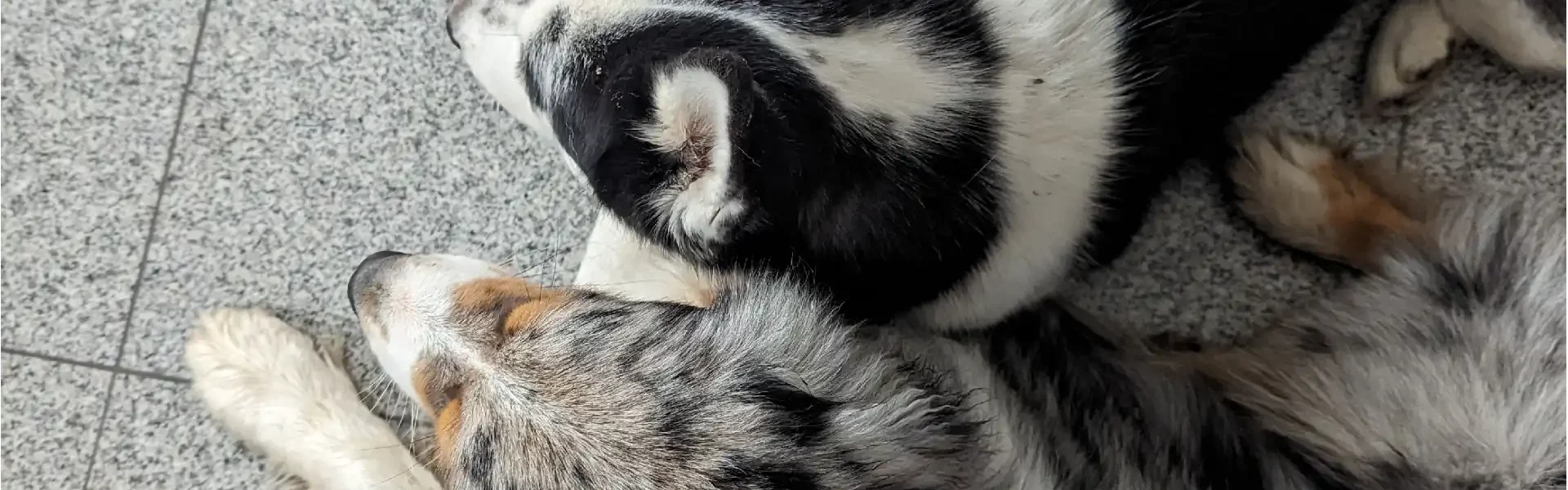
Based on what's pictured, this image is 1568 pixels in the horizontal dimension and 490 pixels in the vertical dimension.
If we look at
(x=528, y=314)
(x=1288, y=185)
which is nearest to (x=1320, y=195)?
(x=1288, y=185)

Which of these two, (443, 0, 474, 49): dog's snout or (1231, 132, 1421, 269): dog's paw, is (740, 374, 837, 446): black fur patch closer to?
(443, 0, 474, 49): dog's snout

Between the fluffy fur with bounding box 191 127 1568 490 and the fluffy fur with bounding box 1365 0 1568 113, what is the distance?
0.14 metres

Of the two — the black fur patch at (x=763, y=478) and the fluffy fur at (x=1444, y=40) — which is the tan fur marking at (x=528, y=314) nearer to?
Result: the black fur patch at (x=763, y=478)

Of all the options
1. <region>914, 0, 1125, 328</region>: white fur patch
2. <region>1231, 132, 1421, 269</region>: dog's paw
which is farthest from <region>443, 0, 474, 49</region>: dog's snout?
<region>1231, 132, 1421, 269</region>: dog's paw

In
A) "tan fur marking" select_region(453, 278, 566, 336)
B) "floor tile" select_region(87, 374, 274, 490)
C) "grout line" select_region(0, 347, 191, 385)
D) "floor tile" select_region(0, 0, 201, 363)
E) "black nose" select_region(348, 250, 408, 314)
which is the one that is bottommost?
"floor tile" select_region(87, 374, 274, 490)

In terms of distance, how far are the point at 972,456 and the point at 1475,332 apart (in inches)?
24.2

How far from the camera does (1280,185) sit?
4.62ft

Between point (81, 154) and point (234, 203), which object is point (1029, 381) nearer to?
point (234, 203)

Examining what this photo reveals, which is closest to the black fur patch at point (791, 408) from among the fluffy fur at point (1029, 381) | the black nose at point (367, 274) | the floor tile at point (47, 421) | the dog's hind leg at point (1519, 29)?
the fluffy fur at point (1029, 381)

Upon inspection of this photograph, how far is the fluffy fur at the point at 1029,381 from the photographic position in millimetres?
942

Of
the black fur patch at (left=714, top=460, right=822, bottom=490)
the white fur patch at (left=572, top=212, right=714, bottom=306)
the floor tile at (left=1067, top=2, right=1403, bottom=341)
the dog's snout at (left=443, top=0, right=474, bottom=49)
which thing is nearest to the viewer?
the black fur patch at (left=714, top=460, right=822, bottom=490)

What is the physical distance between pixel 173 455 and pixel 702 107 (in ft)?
3.55

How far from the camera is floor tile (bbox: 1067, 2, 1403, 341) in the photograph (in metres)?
1.50

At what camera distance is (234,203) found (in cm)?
158
